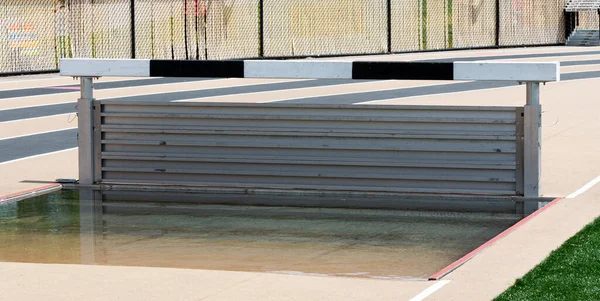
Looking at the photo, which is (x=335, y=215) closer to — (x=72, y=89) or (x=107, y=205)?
(x=107, y=205)

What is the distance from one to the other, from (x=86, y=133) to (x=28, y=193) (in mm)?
961

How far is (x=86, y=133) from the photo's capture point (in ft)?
39.5

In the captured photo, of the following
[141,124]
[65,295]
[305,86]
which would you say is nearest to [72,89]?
[305,86]

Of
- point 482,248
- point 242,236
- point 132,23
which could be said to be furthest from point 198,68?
point 132,23

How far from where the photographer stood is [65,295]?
276 inches

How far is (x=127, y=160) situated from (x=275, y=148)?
163 centimetres

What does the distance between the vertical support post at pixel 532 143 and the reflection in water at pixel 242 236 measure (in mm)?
904

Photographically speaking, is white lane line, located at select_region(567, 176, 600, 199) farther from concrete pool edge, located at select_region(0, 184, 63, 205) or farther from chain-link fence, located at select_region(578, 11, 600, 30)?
chain-link fence, located at select_region(578, 11, 600, 30)

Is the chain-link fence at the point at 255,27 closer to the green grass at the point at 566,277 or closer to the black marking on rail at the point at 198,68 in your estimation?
the black marking on rail at the point at 198,68

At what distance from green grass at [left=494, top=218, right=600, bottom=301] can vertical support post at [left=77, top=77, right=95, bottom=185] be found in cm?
550

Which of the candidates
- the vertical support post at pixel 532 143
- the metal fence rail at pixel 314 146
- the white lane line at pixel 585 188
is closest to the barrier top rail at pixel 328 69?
the vertical support post at pixel 532 143

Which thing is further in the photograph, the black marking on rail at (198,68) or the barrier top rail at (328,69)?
the black marking on rail at (198,68)

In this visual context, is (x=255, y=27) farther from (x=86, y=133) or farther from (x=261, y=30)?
(x=86, y=133)

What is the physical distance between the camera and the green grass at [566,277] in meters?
6.86
